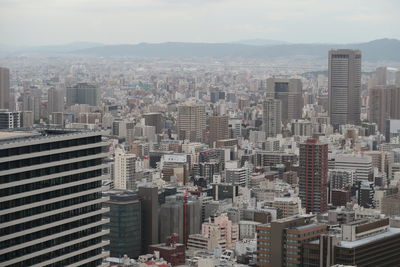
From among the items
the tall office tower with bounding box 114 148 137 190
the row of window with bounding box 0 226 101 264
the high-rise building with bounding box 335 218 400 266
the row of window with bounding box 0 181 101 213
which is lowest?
the tall office tower with bounding box 114 148 137 190

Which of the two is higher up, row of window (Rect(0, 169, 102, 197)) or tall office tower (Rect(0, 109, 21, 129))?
row of window (Rect(0, 169, 102, 197))

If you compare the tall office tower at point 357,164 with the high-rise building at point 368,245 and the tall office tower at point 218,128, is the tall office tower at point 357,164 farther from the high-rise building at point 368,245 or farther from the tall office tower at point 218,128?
the high-rise building at point 368,245

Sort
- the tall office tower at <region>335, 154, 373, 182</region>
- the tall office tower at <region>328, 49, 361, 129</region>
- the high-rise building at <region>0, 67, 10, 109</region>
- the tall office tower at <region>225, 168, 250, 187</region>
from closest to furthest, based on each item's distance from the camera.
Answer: the tall office tower at <region>225, 168, 250, 187</region>
the tall office tower at <region>335, 154, 373, 182</region>
the high-rise building at <region>0, 67, 10, 109</region>
the tall office tower at <region>328, 49, 361, 129</region>

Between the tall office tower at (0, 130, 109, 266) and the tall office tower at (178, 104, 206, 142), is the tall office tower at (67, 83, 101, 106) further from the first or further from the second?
the tall office tower at (0, 130, 109, 266)

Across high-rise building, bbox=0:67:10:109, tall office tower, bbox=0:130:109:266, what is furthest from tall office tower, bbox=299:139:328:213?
high-rise building, bbox=0:67:10:109

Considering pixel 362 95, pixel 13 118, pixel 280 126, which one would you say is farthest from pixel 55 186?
pixel 362 95

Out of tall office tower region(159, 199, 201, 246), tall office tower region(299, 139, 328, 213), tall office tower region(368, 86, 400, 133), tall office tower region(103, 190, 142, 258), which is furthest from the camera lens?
tall office tower region(368, 86, 400, 133)

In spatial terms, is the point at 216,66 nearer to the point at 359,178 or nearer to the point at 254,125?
the point at 254,125
